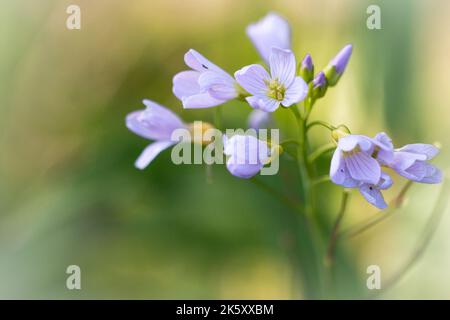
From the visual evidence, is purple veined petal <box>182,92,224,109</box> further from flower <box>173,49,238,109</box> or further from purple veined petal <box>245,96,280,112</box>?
purple veined petal <box>245,96,280,112</box>

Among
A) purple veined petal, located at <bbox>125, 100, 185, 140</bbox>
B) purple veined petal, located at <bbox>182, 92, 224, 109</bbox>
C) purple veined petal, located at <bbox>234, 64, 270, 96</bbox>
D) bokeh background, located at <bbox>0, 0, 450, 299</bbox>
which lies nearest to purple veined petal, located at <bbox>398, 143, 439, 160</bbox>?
purple veined petal, located at <bbox>234, 64, 270, 96</bbox>

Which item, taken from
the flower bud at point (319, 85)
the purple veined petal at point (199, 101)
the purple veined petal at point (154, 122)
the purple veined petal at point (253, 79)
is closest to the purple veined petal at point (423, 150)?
the flower bud at point (319, 85)

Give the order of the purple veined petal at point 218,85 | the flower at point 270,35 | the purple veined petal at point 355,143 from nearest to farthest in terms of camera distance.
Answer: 1. the purple veined petal at point 355,143
2. the purple veined petal at point 218,85
3. the flower at point 270,35

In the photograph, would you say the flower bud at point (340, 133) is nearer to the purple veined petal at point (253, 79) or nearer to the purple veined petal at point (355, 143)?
the purple veined petal at point (355, 143)

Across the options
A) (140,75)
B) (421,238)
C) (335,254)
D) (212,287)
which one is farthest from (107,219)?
(421,238)

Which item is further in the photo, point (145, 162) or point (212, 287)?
point (212, 287)

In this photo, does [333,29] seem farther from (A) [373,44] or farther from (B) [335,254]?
(B) [335,254]
